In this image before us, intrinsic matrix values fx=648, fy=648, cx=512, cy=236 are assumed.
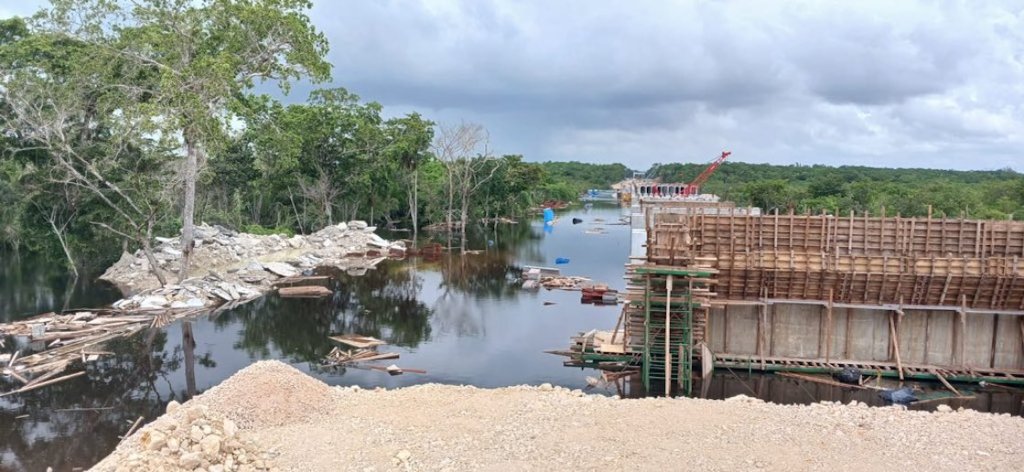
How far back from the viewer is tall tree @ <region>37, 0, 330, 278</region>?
2581 cm

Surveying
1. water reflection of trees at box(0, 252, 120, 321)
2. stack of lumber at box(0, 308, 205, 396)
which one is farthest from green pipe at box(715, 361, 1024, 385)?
water reflection of trees at box(0, 252, 120, 321)

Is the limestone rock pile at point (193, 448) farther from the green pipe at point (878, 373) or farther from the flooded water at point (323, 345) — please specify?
the green pipe at point (878, 373)

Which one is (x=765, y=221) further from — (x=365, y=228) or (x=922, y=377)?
(x=365, y=228)

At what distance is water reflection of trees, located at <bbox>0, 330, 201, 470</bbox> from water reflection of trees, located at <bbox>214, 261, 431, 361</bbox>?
2879mm

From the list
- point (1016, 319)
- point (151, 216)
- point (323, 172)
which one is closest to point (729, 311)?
point (1016, 319)

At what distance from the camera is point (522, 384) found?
60.1 ft

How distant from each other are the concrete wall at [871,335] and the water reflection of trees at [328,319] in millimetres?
10882

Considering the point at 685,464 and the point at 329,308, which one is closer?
the point at 685,464

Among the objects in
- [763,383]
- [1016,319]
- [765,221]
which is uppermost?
[765,221]

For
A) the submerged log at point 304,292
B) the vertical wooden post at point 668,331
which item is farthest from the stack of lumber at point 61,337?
the vertical wooden post at point 668,331

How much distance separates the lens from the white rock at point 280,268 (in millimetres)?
34875

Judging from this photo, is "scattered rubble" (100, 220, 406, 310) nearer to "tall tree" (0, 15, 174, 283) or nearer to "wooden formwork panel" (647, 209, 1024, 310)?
"tall tree" (0, 15, 174, 283)

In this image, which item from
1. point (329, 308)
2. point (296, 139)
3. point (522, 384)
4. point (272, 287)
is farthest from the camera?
point (296, 139)

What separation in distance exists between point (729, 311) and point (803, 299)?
212cm
